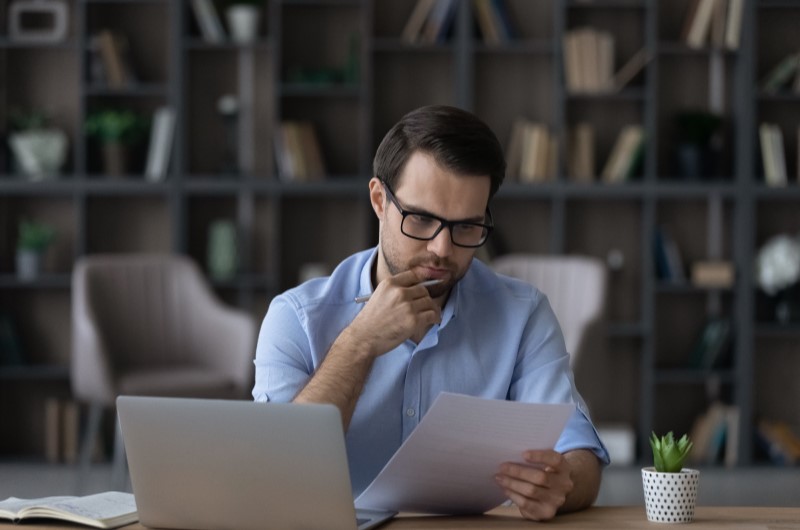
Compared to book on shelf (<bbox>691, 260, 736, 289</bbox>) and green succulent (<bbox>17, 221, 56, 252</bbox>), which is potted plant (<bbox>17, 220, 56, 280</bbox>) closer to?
green succulent (<bbox>17, 221, 56, 252</bbox>)

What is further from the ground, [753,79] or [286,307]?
[753,79]

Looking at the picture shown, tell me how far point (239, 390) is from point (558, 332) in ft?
9.49

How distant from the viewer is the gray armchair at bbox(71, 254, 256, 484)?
15.7ft

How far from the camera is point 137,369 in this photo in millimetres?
5012

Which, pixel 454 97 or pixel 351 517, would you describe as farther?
pixel 454 97

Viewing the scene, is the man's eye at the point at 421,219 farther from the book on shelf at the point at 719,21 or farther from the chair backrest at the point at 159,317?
the book on shelf at the point at 719,21

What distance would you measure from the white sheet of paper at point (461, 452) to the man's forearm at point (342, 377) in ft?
0.64

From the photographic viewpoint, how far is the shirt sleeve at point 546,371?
2.01m

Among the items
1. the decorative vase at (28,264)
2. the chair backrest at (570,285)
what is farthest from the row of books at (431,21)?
the decorative vase at (28,264)

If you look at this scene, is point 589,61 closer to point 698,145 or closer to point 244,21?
point 698,145

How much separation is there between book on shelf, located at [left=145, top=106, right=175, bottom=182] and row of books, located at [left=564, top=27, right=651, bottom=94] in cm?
183

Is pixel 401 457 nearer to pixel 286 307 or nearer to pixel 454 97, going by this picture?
pixel 286 307

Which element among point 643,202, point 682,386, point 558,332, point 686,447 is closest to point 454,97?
point 643,202

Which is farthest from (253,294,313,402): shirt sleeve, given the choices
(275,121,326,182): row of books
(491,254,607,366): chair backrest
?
(275,121,326,182): row of books
